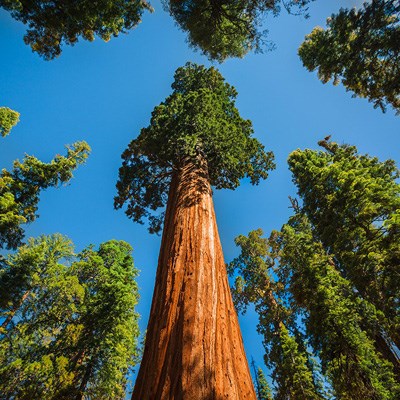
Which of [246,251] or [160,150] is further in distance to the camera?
[246,251]

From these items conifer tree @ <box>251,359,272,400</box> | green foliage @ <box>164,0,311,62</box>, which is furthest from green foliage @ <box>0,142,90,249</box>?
conifer tree @ <box>251,359,272,400</box>

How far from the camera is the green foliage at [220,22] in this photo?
8.77m

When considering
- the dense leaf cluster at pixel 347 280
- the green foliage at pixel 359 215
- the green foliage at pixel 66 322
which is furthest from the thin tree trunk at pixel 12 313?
the green foliage at pixel 359 215

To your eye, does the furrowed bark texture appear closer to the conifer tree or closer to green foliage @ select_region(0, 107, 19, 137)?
green foliage @ select_region(0, 107, 19, 137)

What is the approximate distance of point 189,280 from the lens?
281 cm

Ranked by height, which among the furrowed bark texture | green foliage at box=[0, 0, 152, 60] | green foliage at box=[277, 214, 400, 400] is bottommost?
the furrowed bark texture

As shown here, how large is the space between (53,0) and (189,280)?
30.1 feet

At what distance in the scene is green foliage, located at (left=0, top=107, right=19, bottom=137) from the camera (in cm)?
1538

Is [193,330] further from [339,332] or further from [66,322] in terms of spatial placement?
[66,322]

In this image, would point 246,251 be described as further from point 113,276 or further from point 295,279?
point 113,276

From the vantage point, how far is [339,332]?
9.70 meters

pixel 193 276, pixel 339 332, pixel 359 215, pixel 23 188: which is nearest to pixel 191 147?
pixel 193 276

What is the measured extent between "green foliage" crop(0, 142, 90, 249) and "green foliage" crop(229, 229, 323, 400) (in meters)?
14.3

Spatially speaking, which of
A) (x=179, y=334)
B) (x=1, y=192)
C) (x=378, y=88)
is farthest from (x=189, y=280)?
(x=1, y=192)
